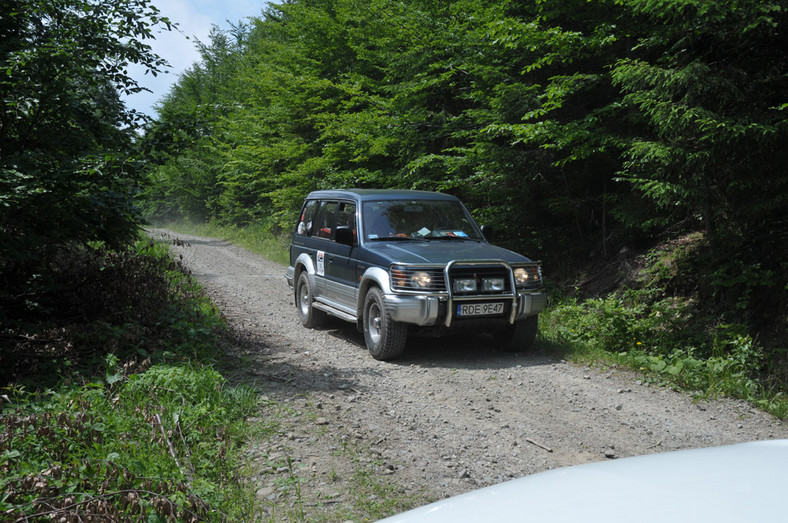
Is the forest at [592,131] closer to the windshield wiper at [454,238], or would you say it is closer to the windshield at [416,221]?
the windshield at [416,221]

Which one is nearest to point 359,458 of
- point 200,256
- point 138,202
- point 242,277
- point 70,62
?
point 138,202

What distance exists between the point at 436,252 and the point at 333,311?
2004mm

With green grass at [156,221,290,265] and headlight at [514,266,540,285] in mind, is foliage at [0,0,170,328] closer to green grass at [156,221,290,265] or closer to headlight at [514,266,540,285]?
headlight at [514,266,540,285]

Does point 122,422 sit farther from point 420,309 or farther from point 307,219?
point 307,219

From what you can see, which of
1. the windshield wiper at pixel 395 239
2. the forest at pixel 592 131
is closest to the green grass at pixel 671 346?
the forest at pixel 592 131

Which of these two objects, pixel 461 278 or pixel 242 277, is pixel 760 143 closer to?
pixel 461 278

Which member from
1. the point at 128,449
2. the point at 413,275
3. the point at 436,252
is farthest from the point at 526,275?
the point at 128,449

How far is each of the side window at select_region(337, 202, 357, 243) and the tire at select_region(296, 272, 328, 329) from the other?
1242 millimetres

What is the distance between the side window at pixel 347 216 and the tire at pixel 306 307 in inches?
48.9

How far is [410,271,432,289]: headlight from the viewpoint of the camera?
745 cm

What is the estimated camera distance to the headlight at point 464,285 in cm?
746

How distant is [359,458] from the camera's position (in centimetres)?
458

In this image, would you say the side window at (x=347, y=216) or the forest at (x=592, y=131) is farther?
the side window at (x=347, y=216)

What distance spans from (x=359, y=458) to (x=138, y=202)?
13.1ft
